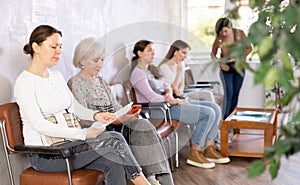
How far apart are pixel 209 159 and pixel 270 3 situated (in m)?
2.87

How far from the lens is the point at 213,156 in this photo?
3.75m

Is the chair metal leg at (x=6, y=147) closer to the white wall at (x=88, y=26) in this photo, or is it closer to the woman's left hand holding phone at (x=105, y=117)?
the white wall at (x=88, y=26)

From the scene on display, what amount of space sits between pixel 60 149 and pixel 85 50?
45.7 inches

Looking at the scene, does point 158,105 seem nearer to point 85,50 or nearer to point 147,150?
point 147,150

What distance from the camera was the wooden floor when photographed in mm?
3217

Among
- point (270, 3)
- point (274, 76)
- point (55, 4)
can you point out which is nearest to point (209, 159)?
point (55, 4)

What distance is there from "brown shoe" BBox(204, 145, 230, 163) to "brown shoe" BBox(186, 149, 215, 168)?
12cm

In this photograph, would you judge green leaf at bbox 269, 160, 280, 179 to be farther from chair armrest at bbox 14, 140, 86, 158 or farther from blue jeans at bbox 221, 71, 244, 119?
blue jeans at bbox 221, 71, 244, 119

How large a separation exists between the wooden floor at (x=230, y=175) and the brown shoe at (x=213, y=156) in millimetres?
61

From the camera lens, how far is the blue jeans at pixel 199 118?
360 cm

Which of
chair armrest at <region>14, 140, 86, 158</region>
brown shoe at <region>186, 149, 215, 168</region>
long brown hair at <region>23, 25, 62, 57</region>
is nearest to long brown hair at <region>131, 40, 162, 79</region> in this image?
brown shoe at <region>186, 149, 215, 168</region>

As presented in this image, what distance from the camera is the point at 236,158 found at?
3.87 meters

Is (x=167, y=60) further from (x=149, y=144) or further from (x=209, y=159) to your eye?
(x=149, y=144)

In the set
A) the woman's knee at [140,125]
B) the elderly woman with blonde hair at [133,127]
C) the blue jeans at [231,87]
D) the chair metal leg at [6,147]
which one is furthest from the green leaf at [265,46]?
the blue jeans at [231,87]
